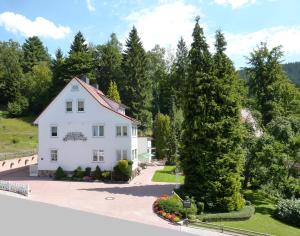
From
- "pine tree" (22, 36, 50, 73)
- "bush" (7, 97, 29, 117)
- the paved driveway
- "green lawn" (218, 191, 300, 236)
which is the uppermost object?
"pine tree" (22, 36, 50, 73)

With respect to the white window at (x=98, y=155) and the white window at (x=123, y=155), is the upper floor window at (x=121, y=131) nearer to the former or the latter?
the white window at (x=123, y=155)

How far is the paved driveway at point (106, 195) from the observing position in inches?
972

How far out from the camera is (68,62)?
83750 mm

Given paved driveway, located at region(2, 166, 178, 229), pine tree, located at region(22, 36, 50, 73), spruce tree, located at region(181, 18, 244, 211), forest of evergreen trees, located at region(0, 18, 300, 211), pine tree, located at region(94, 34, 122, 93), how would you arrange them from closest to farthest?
paved driveway, located at region(2, 166, 178, 229), spruce tree, located at region(181, 18, 244, 211), forest of evergreen trees, located at region(0, 18, 300, 211), pine tree, located at region(94, 34, 122, 93), pine tree, located at region(22, 36, 50, 73)

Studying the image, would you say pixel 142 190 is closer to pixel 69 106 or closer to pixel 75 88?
pixel 69 106

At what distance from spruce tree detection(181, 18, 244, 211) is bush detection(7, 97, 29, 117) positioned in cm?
6447

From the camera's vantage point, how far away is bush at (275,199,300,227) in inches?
1103

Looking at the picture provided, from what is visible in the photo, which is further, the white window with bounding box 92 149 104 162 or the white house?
the white window with bounding box 92 149 104 162

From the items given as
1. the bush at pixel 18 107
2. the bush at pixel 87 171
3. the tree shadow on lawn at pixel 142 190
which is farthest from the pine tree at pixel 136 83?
the tree shadow on lawn at pixel 142 190

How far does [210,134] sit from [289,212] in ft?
27.4

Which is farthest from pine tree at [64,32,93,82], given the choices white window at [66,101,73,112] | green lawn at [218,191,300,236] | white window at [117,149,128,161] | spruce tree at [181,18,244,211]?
green lawn at [218,191,300,236]

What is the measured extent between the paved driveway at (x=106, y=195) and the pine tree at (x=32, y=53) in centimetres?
7734

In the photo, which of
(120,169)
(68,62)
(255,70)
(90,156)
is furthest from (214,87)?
(68,62)

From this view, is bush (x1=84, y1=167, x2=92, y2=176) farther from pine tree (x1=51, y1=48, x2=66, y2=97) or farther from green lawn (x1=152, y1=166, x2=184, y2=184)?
pine tree (x1=51, y1=48, x2=66, y2=97)
